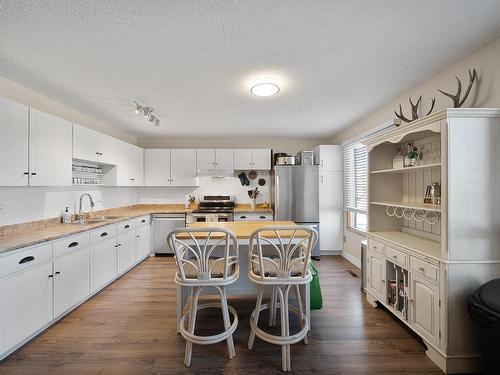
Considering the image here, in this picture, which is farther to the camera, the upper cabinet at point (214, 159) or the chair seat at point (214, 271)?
the upper cabinet at point (214, 159)

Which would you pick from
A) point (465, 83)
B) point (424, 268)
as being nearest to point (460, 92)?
point (465, 83)

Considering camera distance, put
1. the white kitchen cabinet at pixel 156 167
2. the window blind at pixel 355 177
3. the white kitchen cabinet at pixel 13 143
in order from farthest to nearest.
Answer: the white kitchen cabinet at pixel 156 167 < the window blind at pixel 355 177 < the white kitchen cabinet at pixel 13 143

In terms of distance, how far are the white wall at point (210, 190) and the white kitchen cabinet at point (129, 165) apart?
18.9 inches

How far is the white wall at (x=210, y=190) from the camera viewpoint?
514cm

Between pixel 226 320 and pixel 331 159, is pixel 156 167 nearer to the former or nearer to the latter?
pixel 331 159

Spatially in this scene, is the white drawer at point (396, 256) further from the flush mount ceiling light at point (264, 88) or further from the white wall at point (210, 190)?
the white wall at point (210, 190)

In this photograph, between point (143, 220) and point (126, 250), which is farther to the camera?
point (143, 220)

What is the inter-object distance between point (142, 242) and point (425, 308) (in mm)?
3988

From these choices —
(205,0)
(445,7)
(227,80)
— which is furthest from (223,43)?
(445,7)

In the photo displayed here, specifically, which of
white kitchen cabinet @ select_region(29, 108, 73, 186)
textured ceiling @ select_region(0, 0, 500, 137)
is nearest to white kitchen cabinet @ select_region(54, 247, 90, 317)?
white kitchen cabinet @ select_region(29, 108, 73, 186)

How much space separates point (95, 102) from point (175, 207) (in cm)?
262

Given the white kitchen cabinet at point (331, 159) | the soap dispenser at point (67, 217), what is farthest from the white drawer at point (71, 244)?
the white kitchen cabinet at point (331, 159)

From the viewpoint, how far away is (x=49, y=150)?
2.49 m

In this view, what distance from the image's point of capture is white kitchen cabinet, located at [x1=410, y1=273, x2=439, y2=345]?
1756 mm
